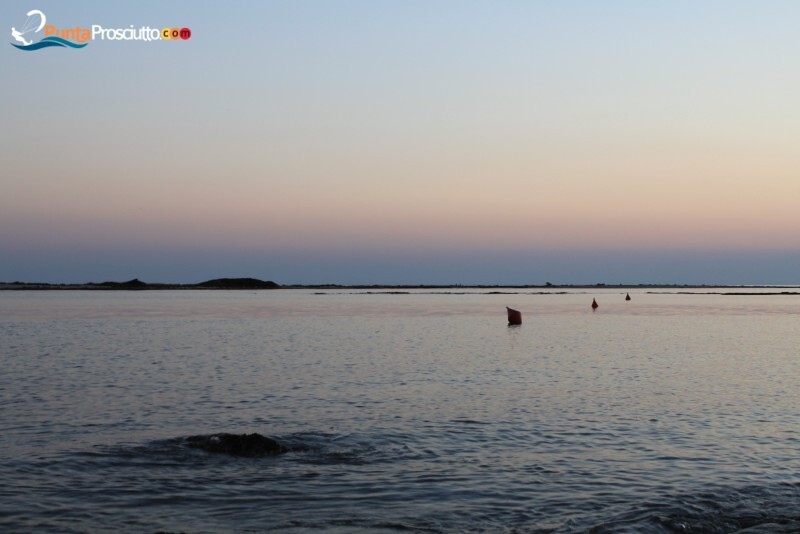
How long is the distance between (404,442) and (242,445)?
4.29 m

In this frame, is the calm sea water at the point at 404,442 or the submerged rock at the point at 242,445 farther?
the submerged rock at the point at 242,445

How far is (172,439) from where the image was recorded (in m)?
20.1

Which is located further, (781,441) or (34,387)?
(34,387)

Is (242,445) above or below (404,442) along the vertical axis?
above

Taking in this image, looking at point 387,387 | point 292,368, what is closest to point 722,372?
point 387,387

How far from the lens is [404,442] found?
66.2 ft

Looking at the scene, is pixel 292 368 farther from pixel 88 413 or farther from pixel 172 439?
pixel 172 439

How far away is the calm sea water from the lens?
13.9 metres

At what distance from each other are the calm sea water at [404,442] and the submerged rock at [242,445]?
15.4 inches

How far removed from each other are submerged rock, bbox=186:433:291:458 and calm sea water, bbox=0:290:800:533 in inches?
15.4

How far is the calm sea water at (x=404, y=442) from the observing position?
1389 cm

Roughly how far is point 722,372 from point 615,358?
25.6 feet

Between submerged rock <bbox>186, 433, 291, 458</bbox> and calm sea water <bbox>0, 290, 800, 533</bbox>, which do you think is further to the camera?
submerged rock <bbox>186, 433, 291, 458</bbox>

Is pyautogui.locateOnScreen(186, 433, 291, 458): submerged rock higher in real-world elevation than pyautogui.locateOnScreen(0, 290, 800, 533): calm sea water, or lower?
higher
